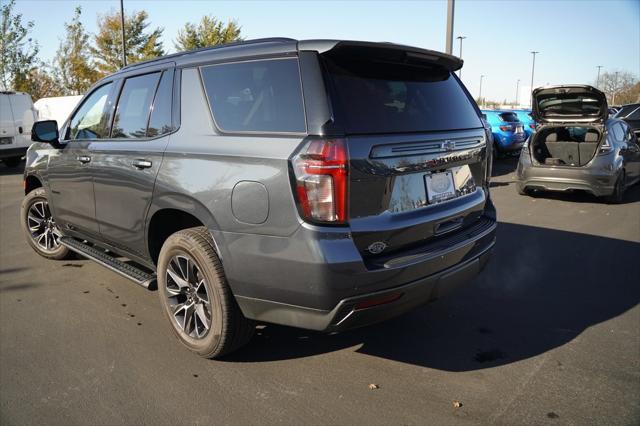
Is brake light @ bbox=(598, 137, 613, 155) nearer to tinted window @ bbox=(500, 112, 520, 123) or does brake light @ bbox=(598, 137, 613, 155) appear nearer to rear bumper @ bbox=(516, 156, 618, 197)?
rear bumper @ bbox=(516, 156, 618, 197)

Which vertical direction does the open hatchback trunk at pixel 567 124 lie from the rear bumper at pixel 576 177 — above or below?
above

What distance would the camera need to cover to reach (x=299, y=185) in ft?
8.34

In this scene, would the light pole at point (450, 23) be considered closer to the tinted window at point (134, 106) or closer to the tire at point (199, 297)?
the tinted window at point (134, 106)

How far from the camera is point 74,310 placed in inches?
161

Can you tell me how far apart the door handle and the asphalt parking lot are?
3.93ft

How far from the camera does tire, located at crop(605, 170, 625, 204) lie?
8555mm

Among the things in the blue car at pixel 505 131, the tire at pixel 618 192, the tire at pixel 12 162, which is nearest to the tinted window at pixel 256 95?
the tire at pixel 618 192

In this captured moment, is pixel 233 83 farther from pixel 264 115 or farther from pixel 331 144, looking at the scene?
pixel 331 144

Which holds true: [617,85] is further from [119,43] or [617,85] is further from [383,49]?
[383,49]

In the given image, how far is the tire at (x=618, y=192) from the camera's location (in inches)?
337

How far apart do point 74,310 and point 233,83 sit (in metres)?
2.38

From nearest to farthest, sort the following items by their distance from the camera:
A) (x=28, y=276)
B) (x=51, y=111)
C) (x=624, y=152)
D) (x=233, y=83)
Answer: (x=233, y=83) → (x=28, y=276) → (x=624, y=152) → (x=51, y=111)

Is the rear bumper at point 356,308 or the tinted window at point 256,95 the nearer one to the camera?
the rear bumper at point 356,308

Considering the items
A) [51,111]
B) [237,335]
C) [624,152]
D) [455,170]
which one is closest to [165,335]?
[237,335]
